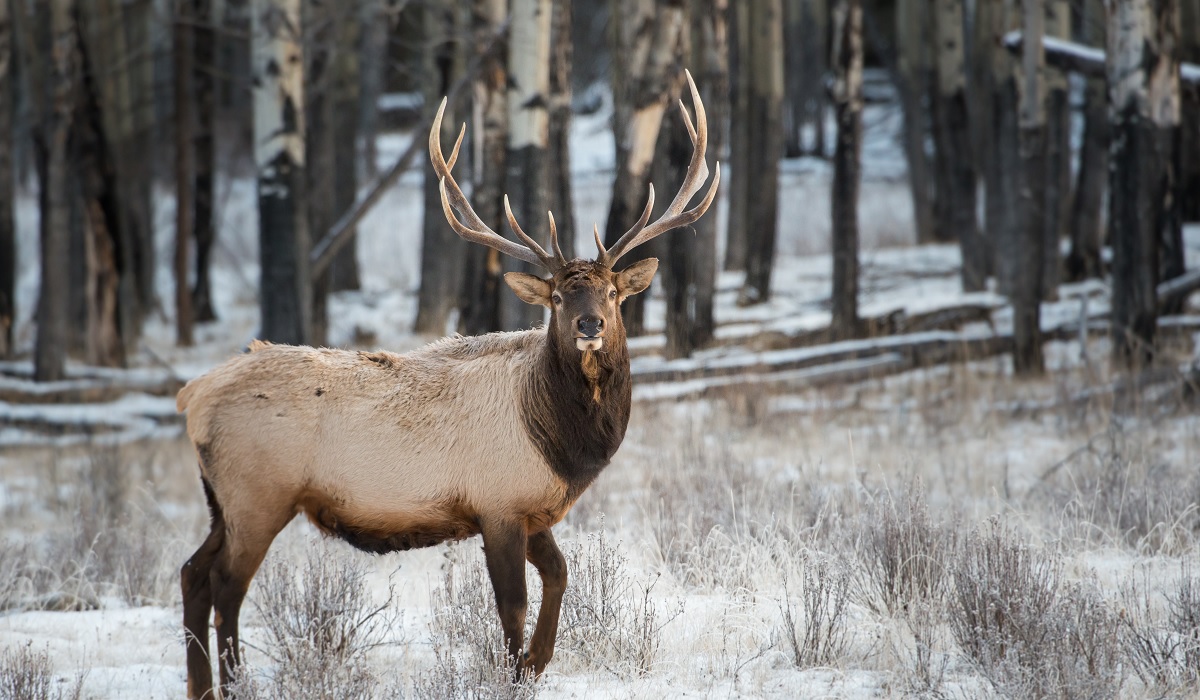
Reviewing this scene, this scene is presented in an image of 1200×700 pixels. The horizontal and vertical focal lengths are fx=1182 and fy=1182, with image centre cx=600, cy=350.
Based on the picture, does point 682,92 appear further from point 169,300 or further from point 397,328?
point 169,300

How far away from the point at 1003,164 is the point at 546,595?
10.0 m

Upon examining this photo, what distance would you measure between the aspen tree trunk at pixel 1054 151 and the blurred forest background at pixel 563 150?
4 cm

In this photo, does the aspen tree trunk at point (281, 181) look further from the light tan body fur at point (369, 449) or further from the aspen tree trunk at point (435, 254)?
the light tan body fur at point (369, 449)

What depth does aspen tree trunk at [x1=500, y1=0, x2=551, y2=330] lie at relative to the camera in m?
9.35

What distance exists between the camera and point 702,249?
457 inches

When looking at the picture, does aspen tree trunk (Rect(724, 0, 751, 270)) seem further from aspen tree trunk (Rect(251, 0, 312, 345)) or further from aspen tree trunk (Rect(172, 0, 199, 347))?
aspen tree trunk (Rect(251, 0, 312, 345))

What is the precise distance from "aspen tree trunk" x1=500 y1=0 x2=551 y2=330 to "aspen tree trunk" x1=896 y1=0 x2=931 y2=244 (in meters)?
10.3

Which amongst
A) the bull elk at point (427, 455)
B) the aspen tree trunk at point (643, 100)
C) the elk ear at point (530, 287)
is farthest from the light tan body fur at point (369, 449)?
the aspen tree trunk at point (643, 100)

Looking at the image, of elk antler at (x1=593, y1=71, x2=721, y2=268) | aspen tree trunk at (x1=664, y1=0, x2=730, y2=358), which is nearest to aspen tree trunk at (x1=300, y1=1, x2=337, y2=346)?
aspen tree trunk at (x1=664, y1=0, x2=730, y2=358)

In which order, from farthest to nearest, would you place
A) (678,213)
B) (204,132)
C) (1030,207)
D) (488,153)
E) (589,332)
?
1. (204,132)
2. (1030,207)
3. (488,153)
4. (678,213)
5. (589,332)

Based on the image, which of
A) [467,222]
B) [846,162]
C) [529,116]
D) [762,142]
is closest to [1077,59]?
[846,162]

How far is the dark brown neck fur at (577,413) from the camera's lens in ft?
14.9

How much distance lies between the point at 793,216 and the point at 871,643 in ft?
58.1

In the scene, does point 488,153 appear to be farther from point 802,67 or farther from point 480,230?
point 802,67
